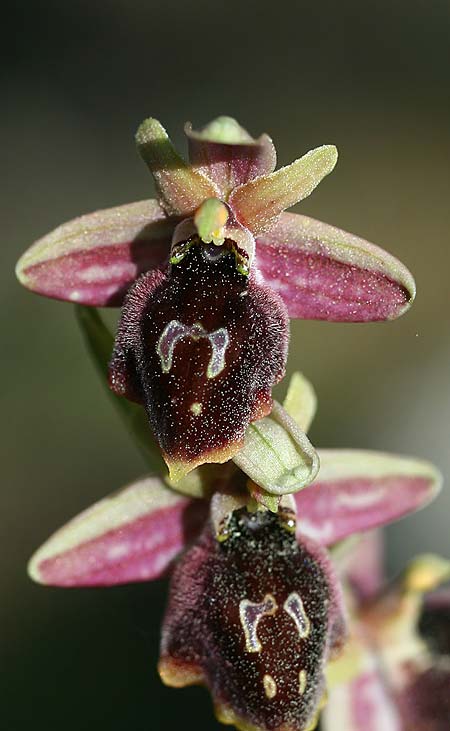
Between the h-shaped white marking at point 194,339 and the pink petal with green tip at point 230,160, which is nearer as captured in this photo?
the h-shaped white marking at point 194,339

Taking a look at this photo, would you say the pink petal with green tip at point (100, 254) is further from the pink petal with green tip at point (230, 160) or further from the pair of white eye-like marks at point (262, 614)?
the pair of white eye-like marks at point (262, 614)

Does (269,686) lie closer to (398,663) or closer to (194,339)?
(194,339)

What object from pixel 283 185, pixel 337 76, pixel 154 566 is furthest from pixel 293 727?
pixel 337 76

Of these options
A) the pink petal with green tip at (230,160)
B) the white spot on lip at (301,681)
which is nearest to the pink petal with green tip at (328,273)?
the pink petal with green tip at (230,160)

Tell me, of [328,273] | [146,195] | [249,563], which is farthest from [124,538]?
[146,195]

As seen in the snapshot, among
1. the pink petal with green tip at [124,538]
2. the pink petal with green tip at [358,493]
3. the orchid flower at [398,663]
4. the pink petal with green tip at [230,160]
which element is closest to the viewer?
the pink petal with green tip at [230,160]

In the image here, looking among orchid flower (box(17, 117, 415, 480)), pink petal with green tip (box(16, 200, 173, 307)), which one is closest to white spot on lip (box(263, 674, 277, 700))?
orchid flower (box(17, 117, 415, 480))
